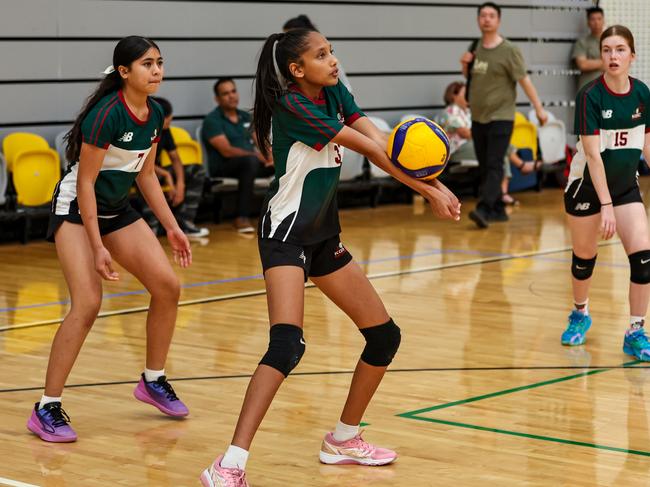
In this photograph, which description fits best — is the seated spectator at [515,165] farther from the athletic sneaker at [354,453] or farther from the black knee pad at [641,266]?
A: the athletic sneaker at [354,453]

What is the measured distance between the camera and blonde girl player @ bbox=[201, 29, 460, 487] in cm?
413

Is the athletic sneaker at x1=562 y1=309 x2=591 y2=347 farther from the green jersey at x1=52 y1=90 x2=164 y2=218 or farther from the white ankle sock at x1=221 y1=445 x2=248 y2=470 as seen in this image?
the white ankle sock at x1=221 y1=445 x2=248 y2=470

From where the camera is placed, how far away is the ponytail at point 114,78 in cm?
497

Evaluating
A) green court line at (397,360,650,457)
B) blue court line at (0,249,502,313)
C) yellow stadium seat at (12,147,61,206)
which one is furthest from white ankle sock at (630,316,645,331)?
yellow stadium seat at (12,147,61,206)

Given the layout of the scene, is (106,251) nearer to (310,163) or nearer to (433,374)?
(310,163)

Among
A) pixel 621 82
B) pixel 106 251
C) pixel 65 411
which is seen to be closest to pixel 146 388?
pixel 65 411

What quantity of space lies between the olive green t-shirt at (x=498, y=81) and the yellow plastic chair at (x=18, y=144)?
4.13m

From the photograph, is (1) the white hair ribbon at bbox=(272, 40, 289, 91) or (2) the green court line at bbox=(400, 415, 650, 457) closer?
(1) the white hair ribbon at bbox=(272, 40, 289, 91)

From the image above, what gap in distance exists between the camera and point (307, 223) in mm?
4352

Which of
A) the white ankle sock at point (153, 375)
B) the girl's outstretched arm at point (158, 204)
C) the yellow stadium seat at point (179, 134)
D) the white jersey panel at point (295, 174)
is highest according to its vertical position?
the white jersey panel at point (295, 174)

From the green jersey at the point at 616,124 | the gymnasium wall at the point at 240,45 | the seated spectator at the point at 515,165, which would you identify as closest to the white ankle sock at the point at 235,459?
the green jersey at the point at 616,124

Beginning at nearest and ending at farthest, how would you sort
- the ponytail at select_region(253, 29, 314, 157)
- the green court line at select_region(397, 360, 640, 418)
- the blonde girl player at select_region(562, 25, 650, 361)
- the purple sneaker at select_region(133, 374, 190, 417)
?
the ponytail at select_region(253, 29, 314, 157), the purple sneaker at select_region(133, 374, 190, 417), the green court line at select_region(397, 360, 640, 418), the blonde girl player at select_region(562, 25, 650, 361)

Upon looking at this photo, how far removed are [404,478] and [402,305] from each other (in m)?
3.60

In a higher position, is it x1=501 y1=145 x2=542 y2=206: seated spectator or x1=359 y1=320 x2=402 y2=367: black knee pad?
x1=359 y1=320 x2=402 y2=367: black knee pad
